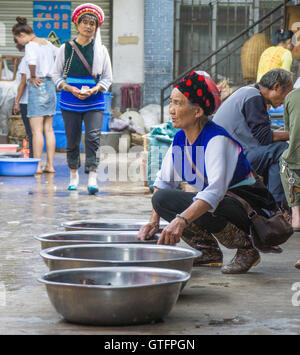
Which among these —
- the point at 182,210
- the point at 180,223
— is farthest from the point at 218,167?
the point at 182,210

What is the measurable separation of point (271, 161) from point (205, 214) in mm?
2238

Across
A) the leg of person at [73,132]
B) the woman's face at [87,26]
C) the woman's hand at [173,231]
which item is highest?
the woman's face at [87,26]

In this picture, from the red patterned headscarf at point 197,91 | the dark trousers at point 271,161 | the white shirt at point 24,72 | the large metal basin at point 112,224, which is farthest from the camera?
the white shirt at point 24,72

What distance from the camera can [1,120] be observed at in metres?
15.4

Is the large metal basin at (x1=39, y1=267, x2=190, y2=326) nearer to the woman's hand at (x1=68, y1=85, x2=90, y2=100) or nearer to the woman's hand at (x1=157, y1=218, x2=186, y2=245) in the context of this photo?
the woman's hand at (x1=157, y1=218, x2=186, y2=245)

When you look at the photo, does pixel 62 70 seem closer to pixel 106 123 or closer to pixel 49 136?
pixel 49 136

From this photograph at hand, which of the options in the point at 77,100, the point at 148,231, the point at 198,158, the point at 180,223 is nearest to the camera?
the point at 180,223

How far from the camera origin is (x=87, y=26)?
784cm

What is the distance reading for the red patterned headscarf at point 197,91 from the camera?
392cm

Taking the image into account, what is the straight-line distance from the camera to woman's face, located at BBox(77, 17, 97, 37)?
7.81m

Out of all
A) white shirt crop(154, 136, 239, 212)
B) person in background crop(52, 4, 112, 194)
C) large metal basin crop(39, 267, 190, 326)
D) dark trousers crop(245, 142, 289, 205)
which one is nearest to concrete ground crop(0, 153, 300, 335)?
large metal basin crop(39, 267, 190, 326)

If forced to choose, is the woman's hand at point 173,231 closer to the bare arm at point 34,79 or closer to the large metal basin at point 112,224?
the large metal basin at point 112,224

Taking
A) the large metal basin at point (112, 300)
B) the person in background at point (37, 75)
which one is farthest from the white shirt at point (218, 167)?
the person in background at point (37, 75)

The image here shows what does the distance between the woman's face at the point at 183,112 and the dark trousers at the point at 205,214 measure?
1.53 ft
